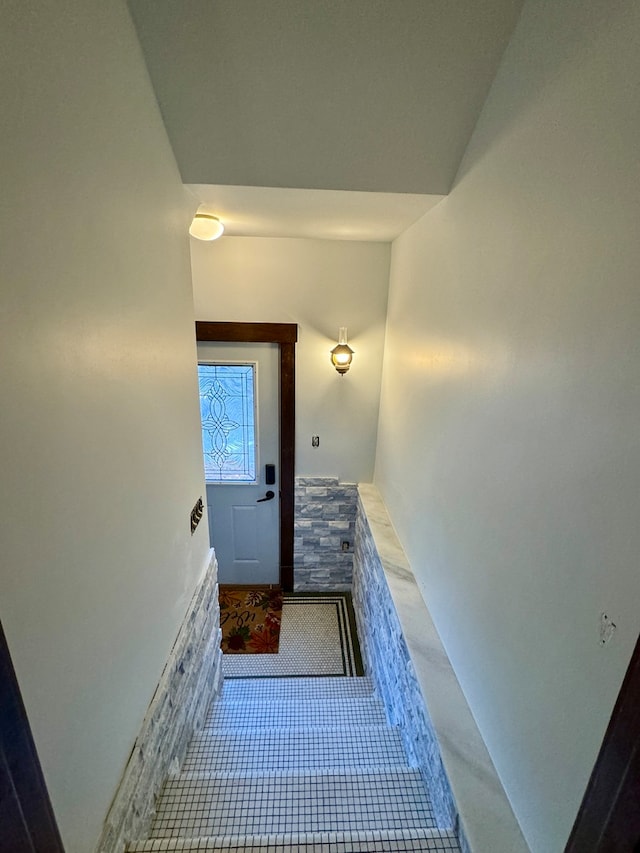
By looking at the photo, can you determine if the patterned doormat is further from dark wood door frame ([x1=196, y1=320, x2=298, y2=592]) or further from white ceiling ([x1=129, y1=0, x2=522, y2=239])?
white ceiling ([x1=129, y1=0, x2=522, y2=239])

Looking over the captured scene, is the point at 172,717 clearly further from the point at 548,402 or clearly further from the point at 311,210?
the point at 311,210

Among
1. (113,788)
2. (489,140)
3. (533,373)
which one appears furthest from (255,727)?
(489,140)

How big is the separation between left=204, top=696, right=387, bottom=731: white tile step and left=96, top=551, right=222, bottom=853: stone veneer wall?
100mm

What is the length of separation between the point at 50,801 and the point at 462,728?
1.13m

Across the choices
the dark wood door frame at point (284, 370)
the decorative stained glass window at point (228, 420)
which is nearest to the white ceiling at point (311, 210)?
the dark wood door frame at point (284, 370)

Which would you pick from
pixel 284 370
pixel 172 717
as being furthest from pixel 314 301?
pixel 172 717

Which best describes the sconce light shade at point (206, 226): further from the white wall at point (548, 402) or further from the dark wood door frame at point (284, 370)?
the white wall at point (548, 402)

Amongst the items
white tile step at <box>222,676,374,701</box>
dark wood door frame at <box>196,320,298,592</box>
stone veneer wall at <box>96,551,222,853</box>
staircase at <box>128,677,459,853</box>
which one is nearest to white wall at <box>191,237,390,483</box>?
dark wood door frame at <box>196,320,298,592</box>

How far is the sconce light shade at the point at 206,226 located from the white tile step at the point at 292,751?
2.41 metres

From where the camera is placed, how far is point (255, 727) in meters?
1.88

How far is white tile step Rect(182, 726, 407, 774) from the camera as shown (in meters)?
1.55

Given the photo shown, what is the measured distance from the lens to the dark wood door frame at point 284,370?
2805mm

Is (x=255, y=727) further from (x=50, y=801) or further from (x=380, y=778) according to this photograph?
(x=50, y=801)

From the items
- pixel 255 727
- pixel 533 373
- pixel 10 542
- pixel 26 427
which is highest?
pixel 533 373
